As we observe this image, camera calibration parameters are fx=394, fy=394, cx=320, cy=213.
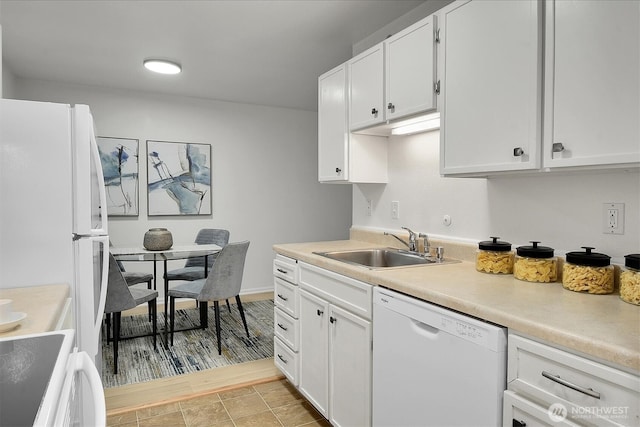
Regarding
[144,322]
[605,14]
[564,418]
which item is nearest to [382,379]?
[564,418]

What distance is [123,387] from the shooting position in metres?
2.61

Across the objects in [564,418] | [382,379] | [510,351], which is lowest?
[382,379]

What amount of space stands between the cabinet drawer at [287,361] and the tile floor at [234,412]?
0.48 feet

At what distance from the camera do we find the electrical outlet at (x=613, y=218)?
1.45m

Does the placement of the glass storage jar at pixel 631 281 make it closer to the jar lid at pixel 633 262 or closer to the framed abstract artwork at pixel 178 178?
the jar lid at pixel 633 262

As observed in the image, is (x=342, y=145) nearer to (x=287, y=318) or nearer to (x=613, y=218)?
(x=287, y=318)

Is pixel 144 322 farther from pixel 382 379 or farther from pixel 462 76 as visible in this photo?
pixel 462 76

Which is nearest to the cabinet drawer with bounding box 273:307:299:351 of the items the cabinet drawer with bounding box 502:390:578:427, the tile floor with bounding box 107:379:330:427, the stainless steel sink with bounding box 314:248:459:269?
the tile floor with bounding box 107:379:330:427

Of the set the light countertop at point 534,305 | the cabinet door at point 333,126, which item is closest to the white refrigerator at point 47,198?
the light countertop at point 534,305

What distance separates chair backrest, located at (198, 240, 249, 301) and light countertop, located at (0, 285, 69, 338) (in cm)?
151

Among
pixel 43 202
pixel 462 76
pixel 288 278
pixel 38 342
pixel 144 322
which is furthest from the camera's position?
pixel 144 322

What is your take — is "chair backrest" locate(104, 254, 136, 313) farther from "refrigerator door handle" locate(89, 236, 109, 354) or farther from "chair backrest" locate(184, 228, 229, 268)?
"chair backrest" locate(184, 228, 229, 268)

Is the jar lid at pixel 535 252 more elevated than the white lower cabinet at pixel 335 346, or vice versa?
the jar lid at pixel 535 252

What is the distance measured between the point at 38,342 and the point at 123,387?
1.94 metres
